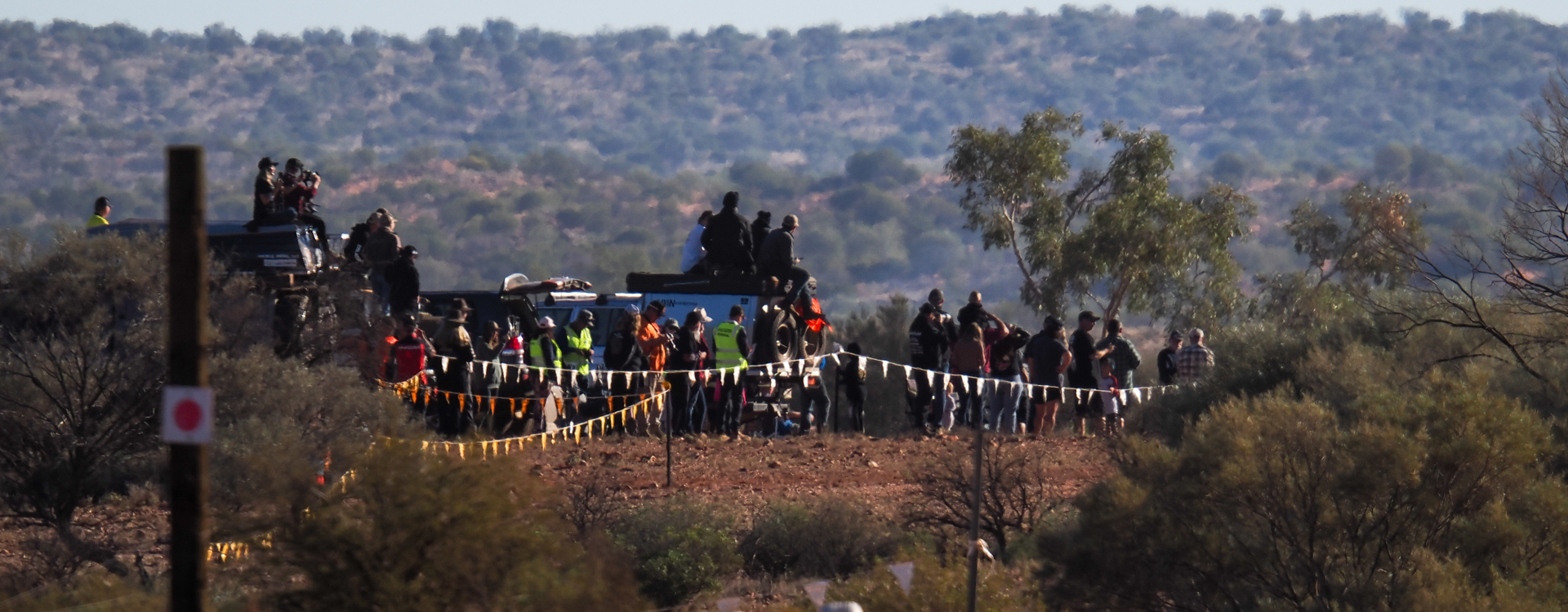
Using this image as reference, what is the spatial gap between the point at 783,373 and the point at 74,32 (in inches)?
7639

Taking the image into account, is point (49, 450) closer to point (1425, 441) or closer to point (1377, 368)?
point (1425, 441)

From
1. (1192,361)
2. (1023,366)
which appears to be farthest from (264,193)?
(1192,361)

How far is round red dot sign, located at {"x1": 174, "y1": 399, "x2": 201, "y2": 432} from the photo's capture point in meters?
5.52

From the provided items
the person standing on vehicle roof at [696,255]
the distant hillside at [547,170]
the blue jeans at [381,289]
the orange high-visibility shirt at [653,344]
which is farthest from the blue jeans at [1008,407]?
the distant hillside at [547,170]

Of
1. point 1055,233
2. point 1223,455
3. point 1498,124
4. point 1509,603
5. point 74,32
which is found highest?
point 74,32

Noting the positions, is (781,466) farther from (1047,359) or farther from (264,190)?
(264,190)

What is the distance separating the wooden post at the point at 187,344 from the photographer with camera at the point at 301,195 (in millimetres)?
10490

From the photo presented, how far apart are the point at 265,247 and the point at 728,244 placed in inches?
209

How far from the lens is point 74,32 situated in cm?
18925

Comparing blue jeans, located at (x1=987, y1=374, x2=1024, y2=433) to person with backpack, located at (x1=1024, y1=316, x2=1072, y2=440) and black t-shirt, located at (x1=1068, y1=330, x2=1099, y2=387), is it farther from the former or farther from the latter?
black t-shirt, located at (x1=1068, y1=330, x2=1099, y2=387)

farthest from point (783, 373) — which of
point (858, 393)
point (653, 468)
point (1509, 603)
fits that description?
point (1509, 603)

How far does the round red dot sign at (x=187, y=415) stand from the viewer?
5.52 meters

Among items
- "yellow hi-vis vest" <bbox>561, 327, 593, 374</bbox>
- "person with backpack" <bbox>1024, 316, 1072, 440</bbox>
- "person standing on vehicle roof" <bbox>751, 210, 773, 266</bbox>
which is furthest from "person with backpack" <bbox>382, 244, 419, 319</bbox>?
"person with backpack" <bbox>1024, 316, 1072, 440</bbox>

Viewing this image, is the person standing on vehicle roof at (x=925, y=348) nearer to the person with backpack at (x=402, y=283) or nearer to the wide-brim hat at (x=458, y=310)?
the wide-brim hat at (x=458, y=310)
